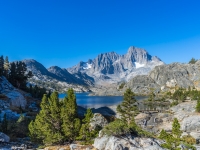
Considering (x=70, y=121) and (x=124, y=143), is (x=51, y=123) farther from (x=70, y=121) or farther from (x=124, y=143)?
(x=124, y=143)

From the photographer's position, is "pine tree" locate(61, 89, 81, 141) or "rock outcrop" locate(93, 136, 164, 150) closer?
"rock outcrop" locate(93, 136, 164, 150)

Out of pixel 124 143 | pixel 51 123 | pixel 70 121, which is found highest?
pixel 70 121

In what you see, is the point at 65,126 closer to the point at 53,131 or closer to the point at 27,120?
the point at 53,131

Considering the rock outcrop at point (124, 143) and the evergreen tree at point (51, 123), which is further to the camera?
the evergreen tree at point (51, 123)

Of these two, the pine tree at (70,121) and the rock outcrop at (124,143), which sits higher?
the pine tree at (70,121)

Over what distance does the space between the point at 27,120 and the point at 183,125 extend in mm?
49512

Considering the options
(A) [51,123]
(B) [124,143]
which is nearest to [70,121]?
(A) [51,123]

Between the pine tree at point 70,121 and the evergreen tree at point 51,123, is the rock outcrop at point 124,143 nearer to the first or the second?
the pine tree at point 70,121

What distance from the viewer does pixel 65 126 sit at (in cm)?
2584

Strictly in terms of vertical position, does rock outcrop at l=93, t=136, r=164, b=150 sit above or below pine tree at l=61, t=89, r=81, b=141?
below

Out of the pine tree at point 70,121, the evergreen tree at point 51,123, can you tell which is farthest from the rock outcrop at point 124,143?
the evergreen tree at point 51,123

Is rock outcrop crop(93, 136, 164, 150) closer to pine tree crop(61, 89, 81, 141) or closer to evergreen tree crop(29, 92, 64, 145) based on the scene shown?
pine tree crop(61, 89, 81, 141)

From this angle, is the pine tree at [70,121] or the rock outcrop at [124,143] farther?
the pine tree at [70,121]

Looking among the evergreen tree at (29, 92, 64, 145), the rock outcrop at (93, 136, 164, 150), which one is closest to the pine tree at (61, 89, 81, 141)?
the evergreen tree at (29, 92, 64, 145)
